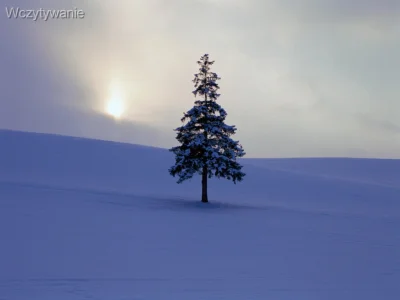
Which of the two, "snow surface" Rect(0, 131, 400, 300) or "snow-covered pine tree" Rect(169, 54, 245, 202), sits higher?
"snow-covered pine tree" Rect(169, 54, 245, 202)

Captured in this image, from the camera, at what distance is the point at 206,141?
27297mm

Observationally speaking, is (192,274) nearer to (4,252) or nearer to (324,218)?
(4,252)

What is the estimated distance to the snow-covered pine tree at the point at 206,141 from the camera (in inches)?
1056

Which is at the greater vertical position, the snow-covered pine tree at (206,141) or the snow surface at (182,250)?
the snow-covered pine tree at (206,141)

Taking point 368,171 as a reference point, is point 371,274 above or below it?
below

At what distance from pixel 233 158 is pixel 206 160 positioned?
1823 millimetres

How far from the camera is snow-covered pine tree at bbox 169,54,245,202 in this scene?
88.0 feet

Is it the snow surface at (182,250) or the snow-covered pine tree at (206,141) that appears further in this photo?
the snow-covered pine tree at (206,141)

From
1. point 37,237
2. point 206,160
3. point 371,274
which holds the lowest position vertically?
point 371,274

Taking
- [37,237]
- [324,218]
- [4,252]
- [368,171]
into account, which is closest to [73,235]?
[37,237]

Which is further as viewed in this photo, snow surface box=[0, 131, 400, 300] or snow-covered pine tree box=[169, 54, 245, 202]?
snow-covered pine tree box=[169, 54, 245, 202]

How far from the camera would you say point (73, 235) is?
15.4m

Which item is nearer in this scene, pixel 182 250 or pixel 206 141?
pixel 182 250

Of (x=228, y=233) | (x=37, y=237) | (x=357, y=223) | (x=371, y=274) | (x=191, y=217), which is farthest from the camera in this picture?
(x=357, y=223)
